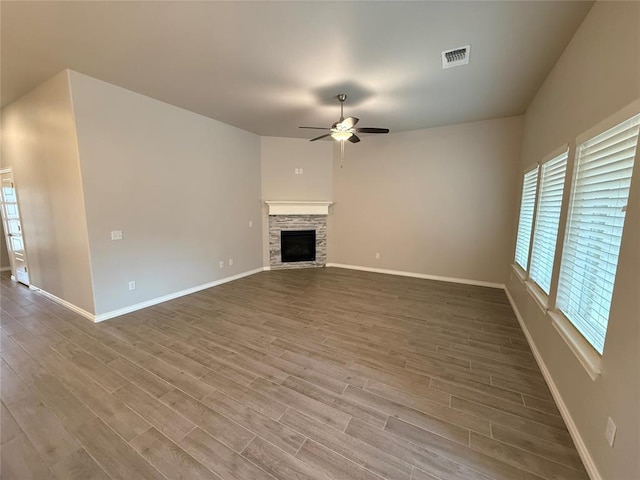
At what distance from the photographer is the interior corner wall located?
3164 millimetres

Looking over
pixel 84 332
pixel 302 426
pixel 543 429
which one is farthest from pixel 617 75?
pixel 84 332

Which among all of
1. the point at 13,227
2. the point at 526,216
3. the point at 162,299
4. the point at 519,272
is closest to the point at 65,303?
the point at 162,299

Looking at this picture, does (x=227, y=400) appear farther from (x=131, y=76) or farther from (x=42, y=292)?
(x=42, y=292)

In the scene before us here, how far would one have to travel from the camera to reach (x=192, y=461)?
154 centimetres

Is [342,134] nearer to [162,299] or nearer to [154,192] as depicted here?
[154,192]

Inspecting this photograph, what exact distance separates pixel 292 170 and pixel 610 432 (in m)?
5.62

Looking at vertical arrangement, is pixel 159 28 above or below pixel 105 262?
above

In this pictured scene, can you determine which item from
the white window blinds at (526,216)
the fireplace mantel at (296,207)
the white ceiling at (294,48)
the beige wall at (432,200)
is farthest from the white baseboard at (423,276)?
the white ceiling at (294,48)

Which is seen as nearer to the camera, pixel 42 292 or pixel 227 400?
pixel 227 400

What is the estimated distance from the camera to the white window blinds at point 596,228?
146cm

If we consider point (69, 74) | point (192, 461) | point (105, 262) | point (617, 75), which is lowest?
point (192, 461)

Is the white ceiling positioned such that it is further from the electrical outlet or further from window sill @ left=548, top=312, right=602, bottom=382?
the electrical outlet

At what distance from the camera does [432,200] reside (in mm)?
5121

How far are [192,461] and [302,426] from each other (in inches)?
27.2
